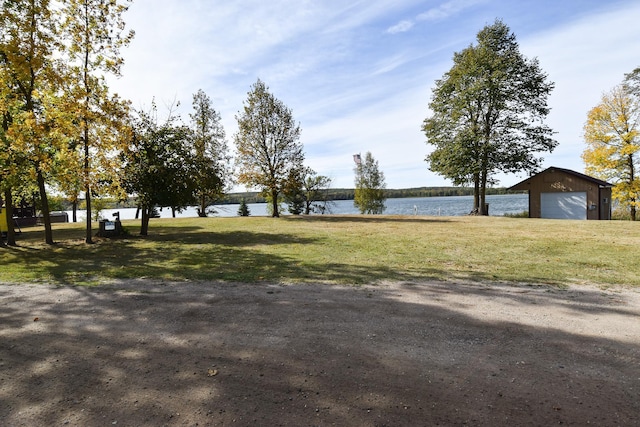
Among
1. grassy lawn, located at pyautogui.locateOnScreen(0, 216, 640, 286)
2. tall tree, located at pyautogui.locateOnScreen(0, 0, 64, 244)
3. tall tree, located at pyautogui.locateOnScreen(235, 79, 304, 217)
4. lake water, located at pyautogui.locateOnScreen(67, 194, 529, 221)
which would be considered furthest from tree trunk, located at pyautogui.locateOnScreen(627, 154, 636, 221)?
tall tree, located at pyautogui.locateOnScreen(0, 0, 64, 244)

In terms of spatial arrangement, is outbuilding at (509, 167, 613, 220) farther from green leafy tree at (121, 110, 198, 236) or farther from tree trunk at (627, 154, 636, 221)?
green leafy tree at (121, 110, 198, 236)

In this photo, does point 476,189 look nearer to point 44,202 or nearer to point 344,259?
point 344,259

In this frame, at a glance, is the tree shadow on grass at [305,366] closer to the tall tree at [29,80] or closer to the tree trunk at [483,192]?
the tall tree at [29,80]

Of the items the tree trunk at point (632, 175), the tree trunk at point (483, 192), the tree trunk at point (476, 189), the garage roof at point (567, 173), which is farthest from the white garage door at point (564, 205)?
the tree trunk at point (476, 189)

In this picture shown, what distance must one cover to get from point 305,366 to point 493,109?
3296 centimetres

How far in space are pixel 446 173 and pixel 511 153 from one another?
5517 mm

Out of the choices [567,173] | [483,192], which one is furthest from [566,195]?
[483,192]

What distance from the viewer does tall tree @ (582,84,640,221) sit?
2706 cm

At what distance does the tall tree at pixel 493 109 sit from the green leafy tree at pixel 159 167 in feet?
75.8

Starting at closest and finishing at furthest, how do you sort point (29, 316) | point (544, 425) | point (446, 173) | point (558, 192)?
point (544, 425) < point (29, 316) < point (558, 192) < point (446, 173)

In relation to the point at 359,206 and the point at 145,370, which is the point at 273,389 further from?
the point at 359,206

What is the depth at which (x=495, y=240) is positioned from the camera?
1448 centimetres

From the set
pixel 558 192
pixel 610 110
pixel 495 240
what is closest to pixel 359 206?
pixel 558 192

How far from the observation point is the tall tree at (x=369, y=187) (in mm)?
56781
